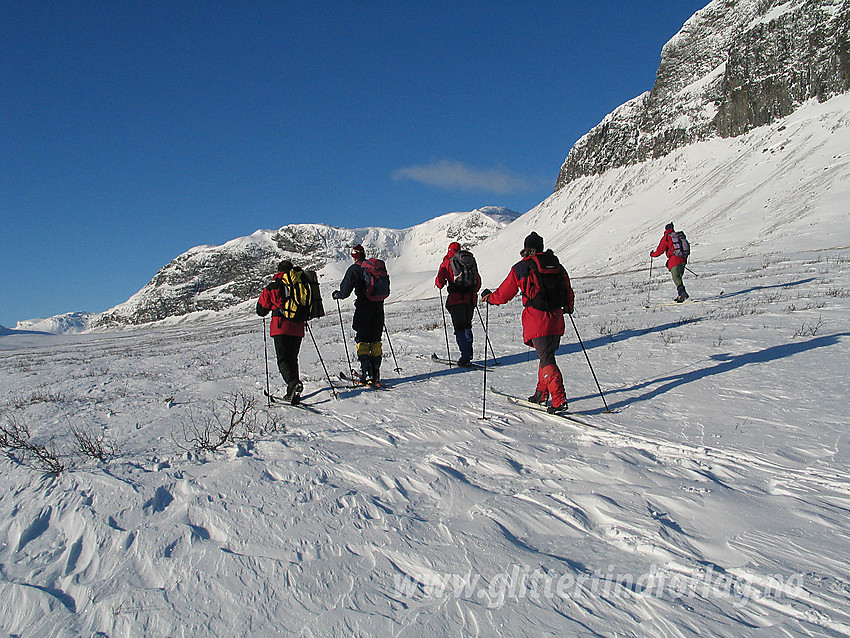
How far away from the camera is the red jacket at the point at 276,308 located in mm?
6781

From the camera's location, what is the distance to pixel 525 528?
121 inches

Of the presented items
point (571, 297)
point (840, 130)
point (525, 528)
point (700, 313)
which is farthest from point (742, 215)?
point (525, 528)

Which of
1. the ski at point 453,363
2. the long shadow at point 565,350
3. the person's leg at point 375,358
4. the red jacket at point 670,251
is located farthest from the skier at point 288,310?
the red jacket at point 670,251

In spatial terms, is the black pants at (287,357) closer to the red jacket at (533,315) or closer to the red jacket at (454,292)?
the red jacket at (454,292)

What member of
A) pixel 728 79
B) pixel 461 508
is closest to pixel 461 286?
pixel 461 508

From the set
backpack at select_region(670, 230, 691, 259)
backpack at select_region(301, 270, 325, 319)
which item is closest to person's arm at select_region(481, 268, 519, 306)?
backpack at select_region(301, 270, 325, 319)

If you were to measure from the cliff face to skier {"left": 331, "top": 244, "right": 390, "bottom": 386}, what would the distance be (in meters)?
85.5

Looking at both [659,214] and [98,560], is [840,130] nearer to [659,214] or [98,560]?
[659,214]

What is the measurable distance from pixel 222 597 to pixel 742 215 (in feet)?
196

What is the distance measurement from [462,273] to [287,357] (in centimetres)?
363

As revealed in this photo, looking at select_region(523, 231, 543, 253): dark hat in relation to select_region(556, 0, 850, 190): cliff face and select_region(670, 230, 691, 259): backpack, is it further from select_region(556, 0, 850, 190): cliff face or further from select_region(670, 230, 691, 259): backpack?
select_region(556, 0, 850, 190): cliff face

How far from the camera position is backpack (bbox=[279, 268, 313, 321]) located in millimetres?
6758

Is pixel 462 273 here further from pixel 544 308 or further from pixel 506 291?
pixel 544 308

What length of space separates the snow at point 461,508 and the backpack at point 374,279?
158 cm
